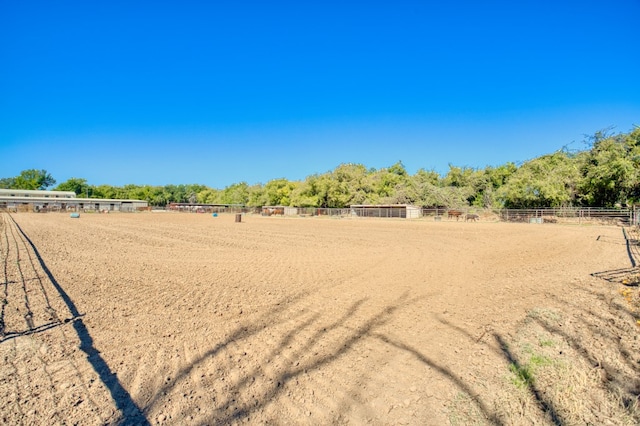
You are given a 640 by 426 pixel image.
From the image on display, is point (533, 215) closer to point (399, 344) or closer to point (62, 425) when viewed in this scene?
point (399, 344)

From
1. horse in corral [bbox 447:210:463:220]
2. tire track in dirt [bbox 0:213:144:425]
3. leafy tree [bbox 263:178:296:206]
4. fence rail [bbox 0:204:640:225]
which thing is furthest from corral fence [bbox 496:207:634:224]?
leafy tree [bbox 263:178:296:206]

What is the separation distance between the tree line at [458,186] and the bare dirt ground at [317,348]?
4233cm

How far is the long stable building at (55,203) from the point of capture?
3238 inches

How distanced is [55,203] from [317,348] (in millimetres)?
113653

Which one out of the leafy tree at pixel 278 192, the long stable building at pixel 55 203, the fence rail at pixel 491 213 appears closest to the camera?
the fence rail at pixel 491 213

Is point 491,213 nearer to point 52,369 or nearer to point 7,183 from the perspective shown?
point 52,369

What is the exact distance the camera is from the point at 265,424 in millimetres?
3072

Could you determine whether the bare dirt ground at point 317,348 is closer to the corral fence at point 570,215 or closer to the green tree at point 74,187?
the corral fence at point 570,215

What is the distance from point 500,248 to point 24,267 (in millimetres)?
18889

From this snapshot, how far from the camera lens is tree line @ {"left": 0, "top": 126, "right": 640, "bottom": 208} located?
136ft

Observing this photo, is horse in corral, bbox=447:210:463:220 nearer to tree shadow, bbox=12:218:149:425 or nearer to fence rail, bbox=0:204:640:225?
fence rail, bbox=0:204:640:225

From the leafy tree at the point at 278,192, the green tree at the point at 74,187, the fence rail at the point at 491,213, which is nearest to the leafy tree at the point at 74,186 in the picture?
the green tree at the point at 74,187

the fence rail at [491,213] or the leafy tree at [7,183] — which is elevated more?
the leafy tree at [7,183]

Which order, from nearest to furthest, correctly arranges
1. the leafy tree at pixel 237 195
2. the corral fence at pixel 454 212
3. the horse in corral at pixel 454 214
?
the corral fence at pixel 454 212 < the horse in corral at pixel 454 214 < the leafy tree at pixel 237 195
